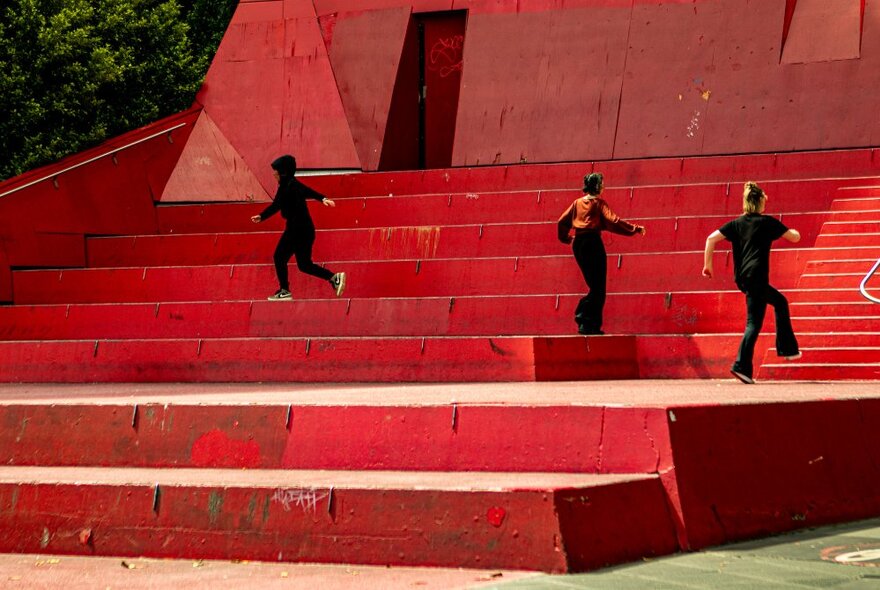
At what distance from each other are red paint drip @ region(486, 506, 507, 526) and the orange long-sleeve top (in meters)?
5.26

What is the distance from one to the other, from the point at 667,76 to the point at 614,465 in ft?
31.6

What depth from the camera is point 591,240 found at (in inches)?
427

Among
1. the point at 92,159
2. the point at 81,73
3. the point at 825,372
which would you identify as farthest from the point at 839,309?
the point at 81,73

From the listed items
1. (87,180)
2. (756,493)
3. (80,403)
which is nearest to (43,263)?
(87,180)

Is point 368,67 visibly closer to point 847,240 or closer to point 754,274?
point 847,240

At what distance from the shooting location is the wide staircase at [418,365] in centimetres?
624

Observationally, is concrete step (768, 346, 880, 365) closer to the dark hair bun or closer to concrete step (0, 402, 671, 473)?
the dark hair bun

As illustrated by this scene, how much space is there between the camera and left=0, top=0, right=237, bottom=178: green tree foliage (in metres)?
18.4

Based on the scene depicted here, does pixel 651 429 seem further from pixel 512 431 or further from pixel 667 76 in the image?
pixel 667 76

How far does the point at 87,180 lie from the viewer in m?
14.2

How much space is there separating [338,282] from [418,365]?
162 cm

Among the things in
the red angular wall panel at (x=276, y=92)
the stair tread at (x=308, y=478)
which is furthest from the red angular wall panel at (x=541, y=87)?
the stair tread at (x=308, y=478)

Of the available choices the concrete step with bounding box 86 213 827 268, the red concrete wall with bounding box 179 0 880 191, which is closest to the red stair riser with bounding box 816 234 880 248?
the concrete step with bounding box 86 213 827 268

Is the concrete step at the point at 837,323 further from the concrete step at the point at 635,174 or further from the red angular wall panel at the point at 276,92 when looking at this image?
the red angular wall panel at the point at 276,92
